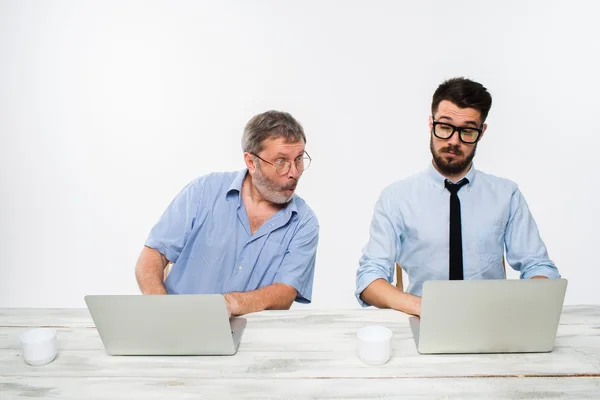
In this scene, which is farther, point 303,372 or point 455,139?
point 455,139

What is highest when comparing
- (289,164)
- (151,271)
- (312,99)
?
(312,99)

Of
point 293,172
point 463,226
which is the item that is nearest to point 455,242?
point 463,226

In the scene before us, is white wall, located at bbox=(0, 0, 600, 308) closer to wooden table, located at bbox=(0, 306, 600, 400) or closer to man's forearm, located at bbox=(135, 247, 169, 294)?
man's forearm, located at bbox=(135, 247, 169, 294)

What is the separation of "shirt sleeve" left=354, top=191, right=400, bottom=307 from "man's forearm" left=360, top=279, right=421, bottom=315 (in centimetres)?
3

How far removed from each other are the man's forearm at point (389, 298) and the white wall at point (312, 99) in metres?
0.53

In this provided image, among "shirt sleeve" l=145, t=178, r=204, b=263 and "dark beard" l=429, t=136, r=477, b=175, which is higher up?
"dark beard" l=429, t=136, r=477, b=175

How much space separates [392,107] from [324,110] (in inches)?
11.2

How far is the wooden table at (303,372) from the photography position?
39.5 inches

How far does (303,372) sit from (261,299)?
1.58ft

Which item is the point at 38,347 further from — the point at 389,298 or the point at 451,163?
the point at 451,163

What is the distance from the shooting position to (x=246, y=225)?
1948 millimetres

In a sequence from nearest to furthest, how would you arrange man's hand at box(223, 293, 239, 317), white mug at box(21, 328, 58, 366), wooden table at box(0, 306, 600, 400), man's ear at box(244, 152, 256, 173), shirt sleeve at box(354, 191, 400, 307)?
wooden table at box(0, 306, 600, 400), white mug at box(21, 328, 58, 366), man's hand at box(223, 293, 239, 317), shirt sleeve at box(354, 191, 400, 307), man's ear at box(244, 152, 256, 173)

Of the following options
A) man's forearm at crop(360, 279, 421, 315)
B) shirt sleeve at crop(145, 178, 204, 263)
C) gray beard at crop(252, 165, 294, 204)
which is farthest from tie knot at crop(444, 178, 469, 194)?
shirt sleeve at crop(145, 178, 204, 263)

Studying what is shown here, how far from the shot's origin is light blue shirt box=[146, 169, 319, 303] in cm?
190
